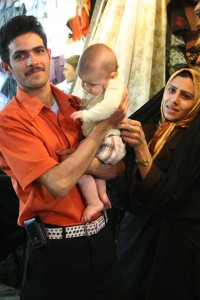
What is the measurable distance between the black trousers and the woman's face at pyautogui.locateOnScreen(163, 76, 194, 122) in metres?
0.85

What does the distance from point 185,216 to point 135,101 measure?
96 centimetres

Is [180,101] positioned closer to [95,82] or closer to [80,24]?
[95,82]

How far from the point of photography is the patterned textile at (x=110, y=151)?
138 centimetres

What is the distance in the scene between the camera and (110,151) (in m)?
1.39

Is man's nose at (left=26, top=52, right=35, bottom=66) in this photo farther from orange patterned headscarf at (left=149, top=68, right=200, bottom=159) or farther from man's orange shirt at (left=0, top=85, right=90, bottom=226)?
orange patterned headscarf at (left=149, top=68, right=200, bottom=159)

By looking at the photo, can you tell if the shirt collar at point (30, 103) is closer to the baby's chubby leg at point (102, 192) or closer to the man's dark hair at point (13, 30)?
the man's dark hair at point (13, 30)

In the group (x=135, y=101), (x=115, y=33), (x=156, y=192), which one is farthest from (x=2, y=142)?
(x=115, y=33)

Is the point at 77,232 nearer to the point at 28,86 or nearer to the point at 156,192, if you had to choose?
the point at 156,192

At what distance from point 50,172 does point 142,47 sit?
1412 mm

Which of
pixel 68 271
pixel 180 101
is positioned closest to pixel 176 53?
pixel 180 101

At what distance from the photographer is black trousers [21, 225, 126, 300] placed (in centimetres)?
128

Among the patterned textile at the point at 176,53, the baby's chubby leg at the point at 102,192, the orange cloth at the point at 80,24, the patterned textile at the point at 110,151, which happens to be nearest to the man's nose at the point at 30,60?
the patterned textile at the point at 110,151

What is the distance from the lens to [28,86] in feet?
4.44

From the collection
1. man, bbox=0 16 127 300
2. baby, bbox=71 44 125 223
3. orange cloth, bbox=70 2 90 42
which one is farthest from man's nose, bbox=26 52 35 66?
orange cloth, bbox=70 2 90 42
